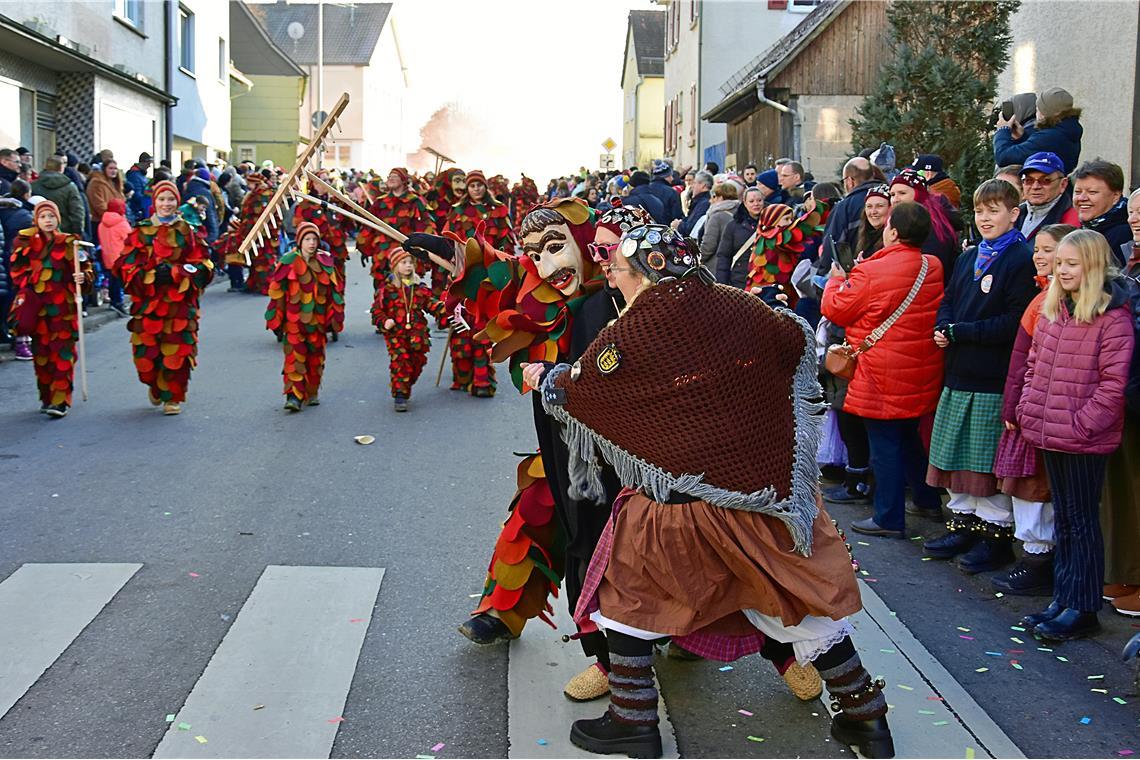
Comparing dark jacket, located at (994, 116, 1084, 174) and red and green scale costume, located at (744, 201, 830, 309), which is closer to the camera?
dark jacket, located at (994, 116, 1084, 174)

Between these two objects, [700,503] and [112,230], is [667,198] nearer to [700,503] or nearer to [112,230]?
[112,230]

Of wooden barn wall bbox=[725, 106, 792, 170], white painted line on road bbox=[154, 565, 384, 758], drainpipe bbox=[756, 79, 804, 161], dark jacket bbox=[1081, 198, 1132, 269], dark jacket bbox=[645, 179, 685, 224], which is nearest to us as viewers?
white painted line on road bbox=[154, 565, 384, 758]

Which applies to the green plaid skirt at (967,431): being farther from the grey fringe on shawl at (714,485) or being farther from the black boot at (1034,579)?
the grey fringe on shawl at (714,485)

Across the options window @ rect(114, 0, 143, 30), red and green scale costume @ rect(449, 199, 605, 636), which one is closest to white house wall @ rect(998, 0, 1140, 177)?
red and green scale costume @ rect(449, 199, 605, 636)

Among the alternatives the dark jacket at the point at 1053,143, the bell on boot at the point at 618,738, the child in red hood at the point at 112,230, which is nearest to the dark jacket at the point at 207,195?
the child in red hood at the point at 112,230

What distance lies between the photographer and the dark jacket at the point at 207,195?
20156 millimetres

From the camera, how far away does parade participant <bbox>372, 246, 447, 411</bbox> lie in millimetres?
11258

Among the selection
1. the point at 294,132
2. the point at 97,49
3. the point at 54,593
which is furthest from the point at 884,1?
the point at 294,132

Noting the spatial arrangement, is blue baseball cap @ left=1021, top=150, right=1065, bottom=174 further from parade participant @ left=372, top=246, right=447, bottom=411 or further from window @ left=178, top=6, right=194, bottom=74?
window @ left=178, top=6, right=194, bottom=74

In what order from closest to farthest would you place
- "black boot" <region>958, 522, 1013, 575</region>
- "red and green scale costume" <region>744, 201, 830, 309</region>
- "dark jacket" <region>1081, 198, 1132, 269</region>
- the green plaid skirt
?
"dark jacket" <region>1081, 198, 1132, 269</region>, the green plaid skirt, "black boot" <region>958, 522, 1013, 575</region>, "red and green scale costume" <region>744, 201, 830, 309</region>

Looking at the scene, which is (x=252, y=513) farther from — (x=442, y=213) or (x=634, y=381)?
(x=442, y=213)

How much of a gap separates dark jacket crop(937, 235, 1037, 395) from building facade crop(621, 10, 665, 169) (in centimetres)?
4630

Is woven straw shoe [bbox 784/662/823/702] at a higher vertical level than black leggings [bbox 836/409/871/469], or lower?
lower

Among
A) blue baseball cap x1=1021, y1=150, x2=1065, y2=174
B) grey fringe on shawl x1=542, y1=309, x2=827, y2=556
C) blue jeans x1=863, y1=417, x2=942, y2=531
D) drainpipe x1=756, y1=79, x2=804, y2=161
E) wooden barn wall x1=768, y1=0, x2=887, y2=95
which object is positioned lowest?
blue jeans x1=863, y1=417, x2=942, y2=531
